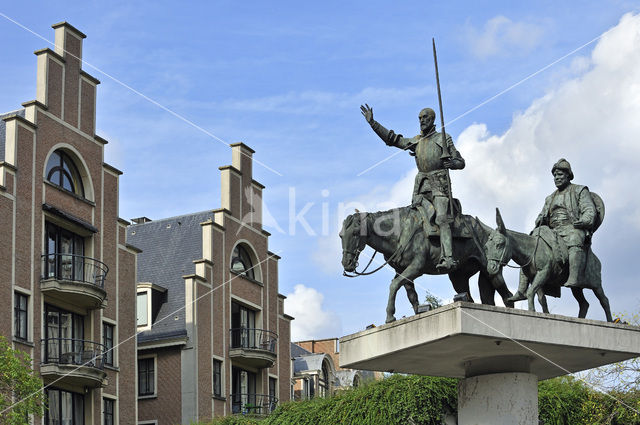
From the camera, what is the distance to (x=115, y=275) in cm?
4516

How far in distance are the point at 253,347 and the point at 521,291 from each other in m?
30.9

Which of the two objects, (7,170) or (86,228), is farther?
(86,228)

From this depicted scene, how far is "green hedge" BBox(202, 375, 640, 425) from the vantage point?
113 ft

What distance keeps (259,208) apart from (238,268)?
3.69 metres

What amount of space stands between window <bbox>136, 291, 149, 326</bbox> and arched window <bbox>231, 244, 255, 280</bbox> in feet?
14.5

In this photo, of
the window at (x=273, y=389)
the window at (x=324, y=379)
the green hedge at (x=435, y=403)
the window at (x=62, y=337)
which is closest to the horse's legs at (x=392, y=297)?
the green hedge at (x=435, y=403)

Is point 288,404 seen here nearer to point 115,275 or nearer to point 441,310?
point 115,275

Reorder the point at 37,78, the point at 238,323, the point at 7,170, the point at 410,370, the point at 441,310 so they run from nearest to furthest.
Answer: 1. the point at 441,310
2. the point at 410,370
3. the point at 7,170
4. the point at 37,78
5. the point at 238,323

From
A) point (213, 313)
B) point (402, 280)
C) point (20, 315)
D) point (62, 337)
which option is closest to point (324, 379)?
point (213, 313)

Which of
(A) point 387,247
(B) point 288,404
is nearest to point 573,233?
(A) point 387,247

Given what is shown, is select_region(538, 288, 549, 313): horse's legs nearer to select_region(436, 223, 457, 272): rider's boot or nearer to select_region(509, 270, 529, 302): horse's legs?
select_region(509, 270, 529, 302): horse's legs

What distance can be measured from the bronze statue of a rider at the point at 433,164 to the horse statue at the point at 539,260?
91 centimetres

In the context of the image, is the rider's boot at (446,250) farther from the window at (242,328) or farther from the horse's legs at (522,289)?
the window at (242,328)

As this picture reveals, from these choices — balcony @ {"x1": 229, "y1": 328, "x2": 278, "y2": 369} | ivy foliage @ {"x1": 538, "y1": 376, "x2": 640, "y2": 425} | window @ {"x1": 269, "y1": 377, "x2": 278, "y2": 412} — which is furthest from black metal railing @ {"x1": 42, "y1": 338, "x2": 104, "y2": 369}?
ivy foliage @ {"x1": 538, "y1": 376, "x2": 640, "y2": 425}
